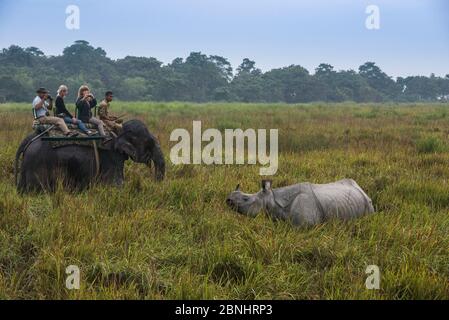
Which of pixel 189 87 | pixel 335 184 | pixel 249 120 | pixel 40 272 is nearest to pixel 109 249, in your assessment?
pixel 40 272

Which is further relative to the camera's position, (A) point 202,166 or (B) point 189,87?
(B) point 189,87

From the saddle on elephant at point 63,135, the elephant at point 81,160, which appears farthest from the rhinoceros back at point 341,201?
the saddle on elephant at point 63,135

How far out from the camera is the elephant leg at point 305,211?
208 inches

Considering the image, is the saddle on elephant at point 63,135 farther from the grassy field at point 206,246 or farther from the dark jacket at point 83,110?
the grassy field at point 206,246

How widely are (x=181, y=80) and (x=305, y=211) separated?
4973cm

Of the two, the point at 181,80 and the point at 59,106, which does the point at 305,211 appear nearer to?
the point at 59,106

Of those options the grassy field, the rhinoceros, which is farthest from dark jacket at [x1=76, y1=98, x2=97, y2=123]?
the rhinoceros

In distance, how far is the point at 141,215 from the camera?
5137 millimetres

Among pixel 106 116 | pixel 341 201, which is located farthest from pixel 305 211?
pixel 106 116

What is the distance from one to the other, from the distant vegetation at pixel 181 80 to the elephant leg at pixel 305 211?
133ft

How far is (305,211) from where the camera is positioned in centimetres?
534

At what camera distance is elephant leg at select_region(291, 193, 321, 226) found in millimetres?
5281
